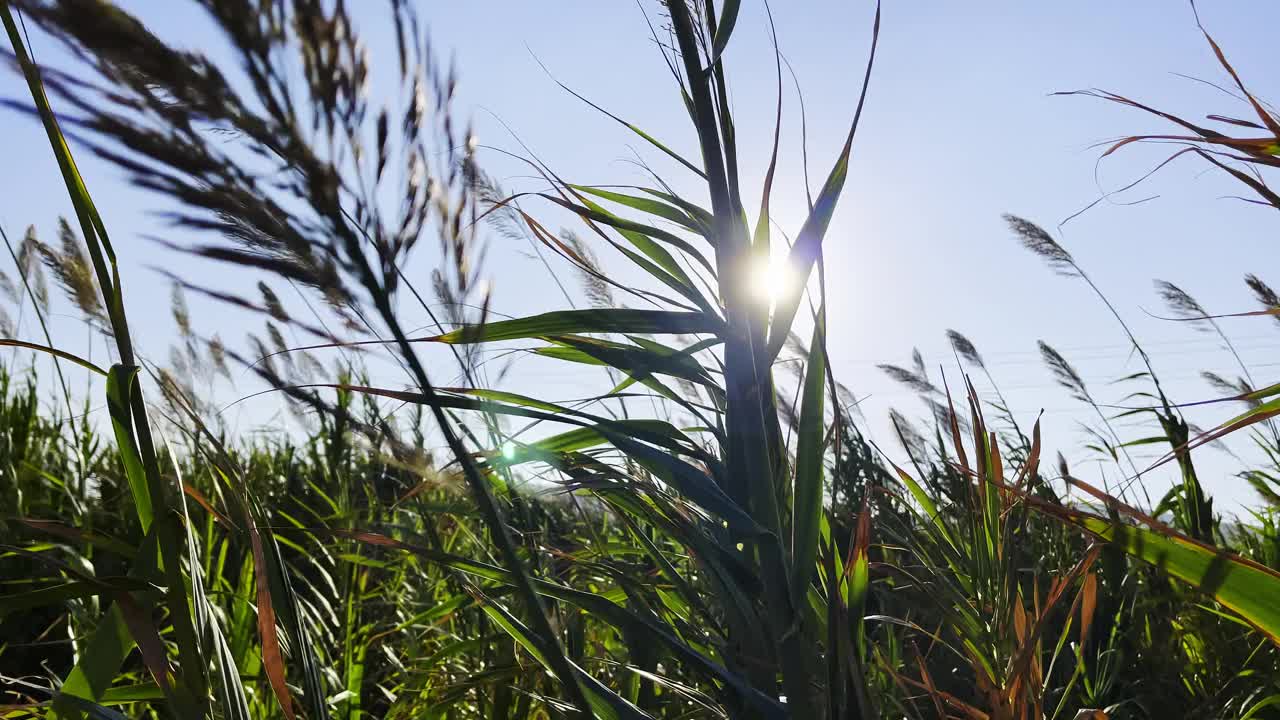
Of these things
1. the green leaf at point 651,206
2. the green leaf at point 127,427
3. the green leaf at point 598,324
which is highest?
the green leaf at point 651,206

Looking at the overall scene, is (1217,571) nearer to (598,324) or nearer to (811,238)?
(811,238)

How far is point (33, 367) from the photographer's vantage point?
314 cm

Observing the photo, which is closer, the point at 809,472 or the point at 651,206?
the point at 809,472

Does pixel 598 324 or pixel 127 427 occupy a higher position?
pixel 598 324

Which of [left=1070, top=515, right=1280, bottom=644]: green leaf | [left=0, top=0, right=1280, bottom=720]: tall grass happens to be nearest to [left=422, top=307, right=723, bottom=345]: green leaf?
[left=0, top=0, right=1280, bottom=720]: tall grass

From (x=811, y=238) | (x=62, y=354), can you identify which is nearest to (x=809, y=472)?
(x=811, y=238)

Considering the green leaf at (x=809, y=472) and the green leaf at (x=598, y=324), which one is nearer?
the green leaf at (x=809, y=472)

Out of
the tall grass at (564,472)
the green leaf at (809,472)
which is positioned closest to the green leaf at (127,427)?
the tall grass at (564,472)

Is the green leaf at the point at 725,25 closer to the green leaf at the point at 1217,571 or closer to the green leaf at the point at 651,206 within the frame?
the green leaf at the point at 651,206

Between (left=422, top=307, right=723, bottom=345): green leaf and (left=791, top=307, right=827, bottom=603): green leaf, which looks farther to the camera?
(left=422, top=307, right=723, bottom=345): green leaf

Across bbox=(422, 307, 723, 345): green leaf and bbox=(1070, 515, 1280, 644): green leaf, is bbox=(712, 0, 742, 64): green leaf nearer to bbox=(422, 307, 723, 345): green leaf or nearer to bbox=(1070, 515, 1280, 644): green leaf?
bbox=(422, 307, 723, 345): green leaf

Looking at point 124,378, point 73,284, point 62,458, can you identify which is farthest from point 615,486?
point 62,458

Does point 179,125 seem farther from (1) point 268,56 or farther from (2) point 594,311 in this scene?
(2) point 594,311

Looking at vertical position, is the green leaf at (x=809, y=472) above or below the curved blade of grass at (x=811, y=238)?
below
